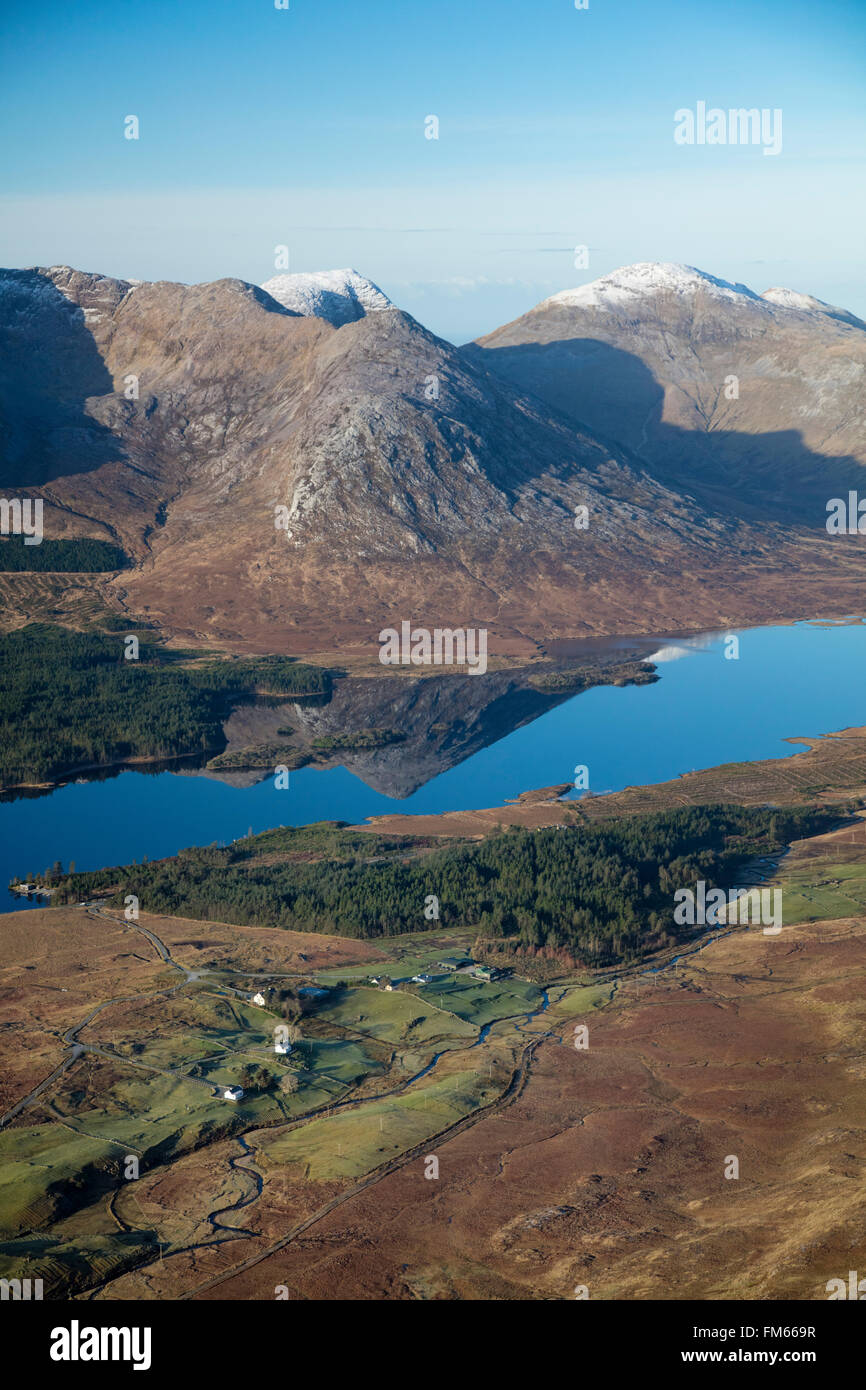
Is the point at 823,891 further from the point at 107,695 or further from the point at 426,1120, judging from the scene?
the point at 107,695

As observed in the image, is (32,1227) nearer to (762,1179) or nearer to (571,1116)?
(571,1116)

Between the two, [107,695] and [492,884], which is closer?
[492,884]

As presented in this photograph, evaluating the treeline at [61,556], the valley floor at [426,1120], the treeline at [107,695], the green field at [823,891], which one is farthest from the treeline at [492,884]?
the treeline at [61,556]

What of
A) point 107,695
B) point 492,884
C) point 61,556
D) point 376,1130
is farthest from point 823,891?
point 61,556

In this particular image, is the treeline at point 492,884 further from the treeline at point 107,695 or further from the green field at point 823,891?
the treeline at point 107,695

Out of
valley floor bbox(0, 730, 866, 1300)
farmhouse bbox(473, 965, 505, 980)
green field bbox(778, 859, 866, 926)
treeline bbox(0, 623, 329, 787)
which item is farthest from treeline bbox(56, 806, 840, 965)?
treeline bbox(0, 623, 329, 787)
